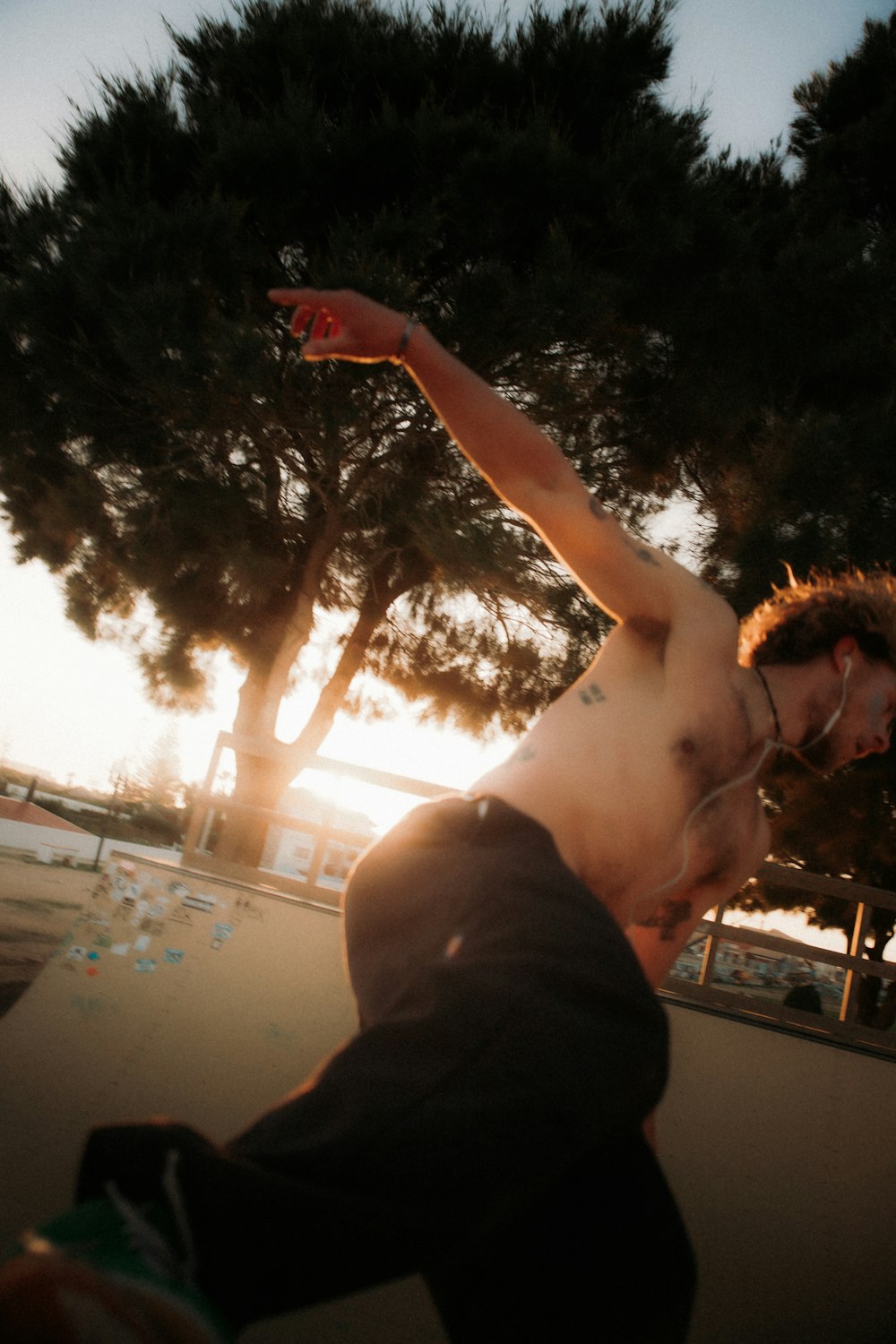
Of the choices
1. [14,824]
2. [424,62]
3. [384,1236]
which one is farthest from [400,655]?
[14,824]

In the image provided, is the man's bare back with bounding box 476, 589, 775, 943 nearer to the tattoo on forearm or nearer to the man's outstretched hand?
the tattoo on forearm

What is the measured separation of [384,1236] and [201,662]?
766cm

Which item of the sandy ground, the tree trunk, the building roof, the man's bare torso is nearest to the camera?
the man's bare torso

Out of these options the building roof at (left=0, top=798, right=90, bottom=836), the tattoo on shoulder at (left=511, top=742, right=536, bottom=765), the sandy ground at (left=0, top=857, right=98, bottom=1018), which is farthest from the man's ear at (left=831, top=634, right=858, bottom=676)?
the building roof at (left=0, top=798, right=90, bottom=836)

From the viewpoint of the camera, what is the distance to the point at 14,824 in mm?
21594

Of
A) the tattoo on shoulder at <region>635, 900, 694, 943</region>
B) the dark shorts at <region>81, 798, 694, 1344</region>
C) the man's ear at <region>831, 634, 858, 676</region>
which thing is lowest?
the dark shorts at <region>81, 798, 694, 1344</region>

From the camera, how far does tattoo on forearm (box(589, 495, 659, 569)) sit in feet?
3.63

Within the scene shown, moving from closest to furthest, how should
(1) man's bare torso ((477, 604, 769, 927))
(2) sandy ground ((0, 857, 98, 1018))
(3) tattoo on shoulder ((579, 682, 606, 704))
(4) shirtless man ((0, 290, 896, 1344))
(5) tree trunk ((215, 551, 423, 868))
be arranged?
(4) shirtless man ((0, 290, 896, 1344))
(1) man's bare torso ((477, 604, 769, 927))
(3) tattoo on shoulder ((579, 682, 606, 704))
(2) sandy ground ((0, 857, 98, 1018))
(5) tree trunk ((215, 551, 423, 868))

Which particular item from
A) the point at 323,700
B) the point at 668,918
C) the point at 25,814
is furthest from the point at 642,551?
the point at 25,814

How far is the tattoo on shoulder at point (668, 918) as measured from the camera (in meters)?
1.35

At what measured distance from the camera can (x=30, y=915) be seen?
10.2 m

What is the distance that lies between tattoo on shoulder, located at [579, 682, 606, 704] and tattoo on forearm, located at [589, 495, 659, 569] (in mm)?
186

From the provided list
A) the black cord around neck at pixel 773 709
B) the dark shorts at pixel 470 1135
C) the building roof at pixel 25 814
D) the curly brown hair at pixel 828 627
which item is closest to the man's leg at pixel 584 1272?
the dark shorts at pixel 470 1135

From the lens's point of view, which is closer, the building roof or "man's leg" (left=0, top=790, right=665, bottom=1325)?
"man's leg" (left=0, top=790, right=665, bottom=1325)
